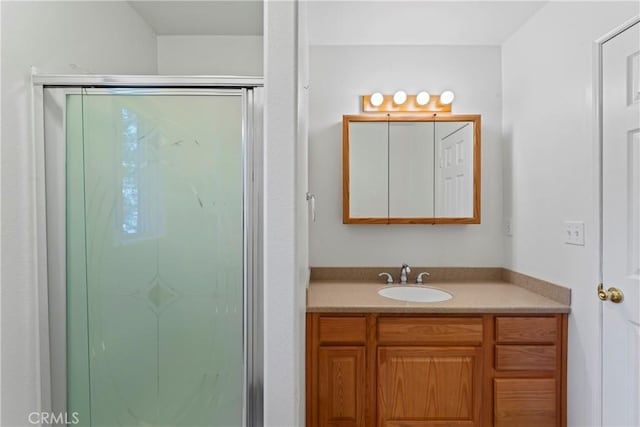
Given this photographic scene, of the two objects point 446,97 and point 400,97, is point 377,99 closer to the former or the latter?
point 400,97

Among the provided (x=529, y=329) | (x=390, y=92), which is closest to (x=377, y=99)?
(x=390, y=92)

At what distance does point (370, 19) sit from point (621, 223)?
5.37ft

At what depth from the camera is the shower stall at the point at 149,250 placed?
1.44 meters

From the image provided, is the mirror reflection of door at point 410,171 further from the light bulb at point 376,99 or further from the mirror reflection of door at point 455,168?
the light bulb at point 376,99

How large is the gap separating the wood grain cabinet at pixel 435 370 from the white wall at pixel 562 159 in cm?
15

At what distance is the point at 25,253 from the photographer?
1.40 metres

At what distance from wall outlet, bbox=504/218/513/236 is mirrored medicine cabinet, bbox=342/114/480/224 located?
193 millimetres

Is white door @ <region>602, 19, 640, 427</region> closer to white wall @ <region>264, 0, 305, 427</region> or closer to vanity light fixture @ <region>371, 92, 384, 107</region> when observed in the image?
vanity light fixture @ <region>371, 92, 384, 107</region>

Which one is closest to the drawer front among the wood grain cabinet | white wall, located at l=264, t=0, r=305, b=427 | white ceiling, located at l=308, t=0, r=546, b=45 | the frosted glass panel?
the wood grain cabinet

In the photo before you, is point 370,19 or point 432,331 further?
point 370,19

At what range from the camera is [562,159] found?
5.97ft

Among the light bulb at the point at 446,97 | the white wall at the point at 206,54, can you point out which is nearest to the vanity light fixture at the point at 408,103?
the light bulb at the point at 446,97

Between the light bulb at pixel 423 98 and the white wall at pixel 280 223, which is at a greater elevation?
the light bulb at pixel 423 98

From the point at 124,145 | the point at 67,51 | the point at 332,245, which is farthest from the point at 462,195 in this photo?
the point at 67,51
